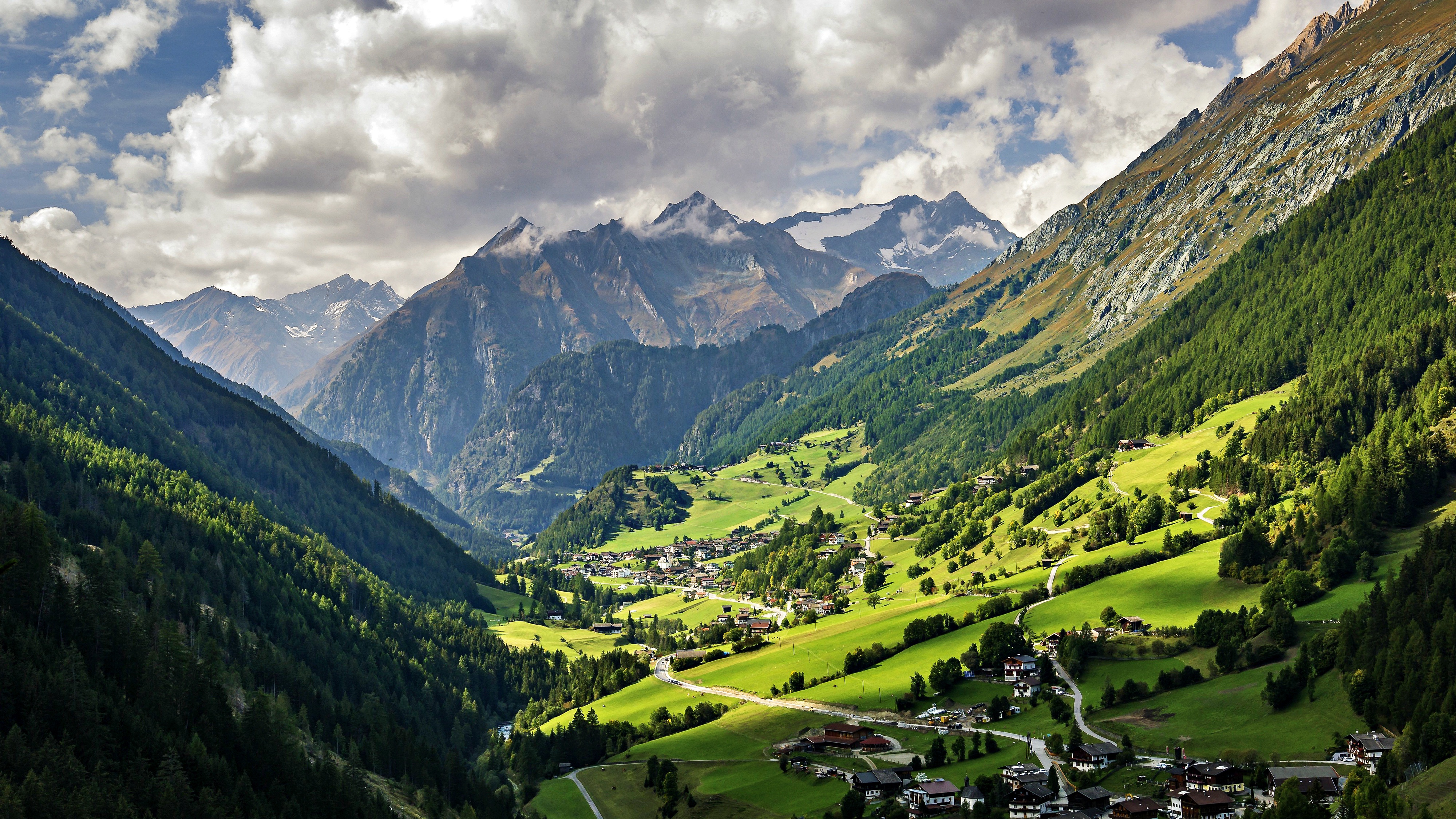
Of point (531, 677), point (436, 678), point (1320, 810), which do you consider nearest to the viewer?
point (1320, 810)

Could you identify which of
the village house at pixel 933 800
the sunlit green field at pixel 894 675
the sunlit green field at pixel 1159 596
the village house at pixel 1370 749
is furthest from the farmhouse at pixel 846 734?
the village house at pixel 1370 749

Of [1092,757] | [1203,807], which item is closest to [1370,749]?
[1203,807]

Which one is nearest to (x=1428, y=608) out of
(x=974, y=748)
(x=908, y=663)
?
(x=974, y=748)

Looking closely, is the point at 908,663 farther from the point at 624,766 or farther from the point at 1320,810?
the point at 1320,810

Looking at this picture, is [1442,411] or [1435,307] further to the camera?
[1435,307]

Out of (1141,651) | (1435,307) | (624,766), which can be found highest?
(1435,307)

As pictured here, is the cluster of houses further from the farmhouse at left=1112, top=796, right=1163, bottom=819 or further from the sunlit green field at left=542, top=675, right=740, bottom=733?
the sunlit green field at left=542, top=675, right=740, bottom=733

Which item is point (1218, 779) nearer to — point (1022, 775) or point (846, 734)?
point (1022, 775)

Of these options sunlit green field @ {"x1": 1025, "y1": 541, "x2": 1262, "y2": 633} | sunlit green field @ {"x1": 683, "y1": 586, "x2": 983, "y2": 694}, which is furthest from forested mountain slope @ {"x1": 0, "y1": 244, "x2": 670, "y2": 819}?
sunlit green field @ {"x1": 1025, "y1": 541, "x2": 1262, "y2": 633}
